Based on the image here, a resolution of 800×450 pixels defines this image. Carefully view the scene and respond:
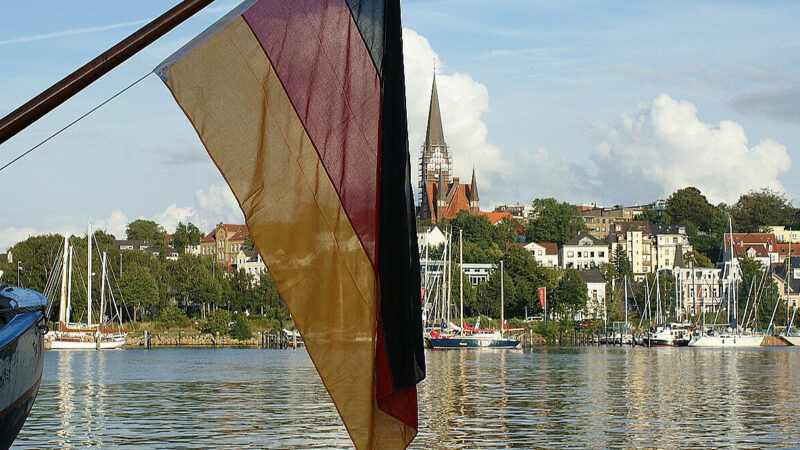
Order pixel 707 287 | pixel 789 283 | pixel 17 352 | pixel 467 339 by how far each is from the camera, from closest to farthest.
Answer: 1. pixel 17 352
2. pixel 467 339
3. pixel 789 283
4. pixel 707 287

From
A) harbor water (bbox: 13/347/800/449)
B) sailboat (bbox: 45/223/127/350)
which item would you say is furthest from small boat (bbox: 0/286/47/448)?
sailboat (bbox: 45/223/127/350)

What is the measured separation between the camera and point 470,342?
3957 inches

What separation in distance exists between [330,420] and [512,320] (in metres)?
109

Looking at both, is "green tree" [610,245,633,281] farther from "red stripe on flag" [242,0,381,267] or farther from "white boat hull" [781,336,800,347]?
"red stripe on flag" [242,0,381,267]

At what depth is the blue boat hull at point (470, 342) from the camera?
98625mm

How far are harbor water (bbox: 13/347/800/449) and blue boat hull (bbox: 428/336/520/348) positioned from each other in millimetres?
33009

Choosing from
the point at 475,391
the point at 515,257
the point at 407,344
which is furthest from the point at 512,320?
the point at 407,344

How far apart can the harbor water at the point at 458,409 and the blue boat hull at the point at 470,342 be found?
33.0m

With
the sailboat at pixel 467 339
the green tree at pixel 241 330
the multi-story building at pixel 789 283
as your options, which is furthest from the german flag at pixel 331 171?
the multi-story building at pixel 789 283

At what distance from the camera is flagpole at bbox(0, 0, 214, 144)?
18.6 ft

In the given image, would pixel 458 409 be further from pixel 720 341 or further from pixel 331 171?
pixel 720 341

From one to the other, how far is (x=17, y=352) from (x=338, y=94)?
957cm

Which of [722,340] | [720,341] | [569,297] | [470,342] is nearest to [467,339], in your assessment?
[470,342]

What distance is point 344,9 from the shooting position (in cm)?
711
